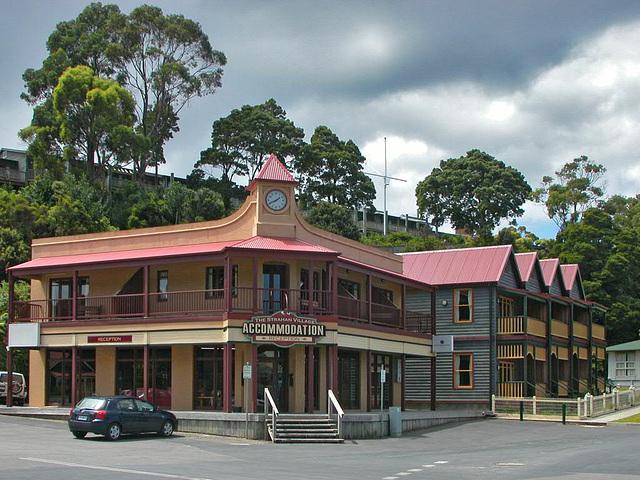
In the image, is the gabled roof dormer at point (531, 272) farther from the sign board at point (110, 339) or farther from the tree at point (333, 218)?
the tree at point (333, 218)

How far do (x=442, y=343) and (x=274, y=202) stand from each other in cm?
1138

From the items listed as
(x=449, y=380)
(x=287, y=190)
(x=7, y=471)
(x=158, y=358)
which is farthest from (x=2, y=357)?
(x=7, y=471)

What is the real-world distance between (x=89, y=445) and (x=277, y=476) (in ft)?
27.7

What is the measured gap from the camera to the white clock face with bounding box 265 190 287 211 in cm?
3434

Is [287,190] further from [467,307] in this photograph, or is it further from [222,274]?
[467,307]

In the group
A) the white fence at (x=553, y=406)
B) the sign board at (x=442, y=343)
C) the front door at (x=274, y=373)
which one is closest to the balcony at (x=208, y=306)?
the front door at (x=274, y=373)

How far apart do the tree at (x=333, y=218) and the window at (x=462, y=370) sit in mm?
30994

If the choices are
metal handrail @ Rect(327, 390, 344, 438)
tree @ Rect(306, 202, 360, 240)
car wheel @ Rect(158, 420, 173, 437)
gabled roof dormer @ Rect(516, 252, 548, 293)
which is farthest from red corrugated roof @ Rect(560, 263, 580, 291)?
car wheel @ Rect(158, 420, 173, 437)

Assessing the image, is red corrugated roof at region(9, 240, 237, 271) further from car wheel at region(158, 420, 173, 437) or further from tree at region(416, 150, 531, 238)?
tree at region(416, 150, 531, 238)

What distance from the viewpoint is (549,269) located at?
167ft

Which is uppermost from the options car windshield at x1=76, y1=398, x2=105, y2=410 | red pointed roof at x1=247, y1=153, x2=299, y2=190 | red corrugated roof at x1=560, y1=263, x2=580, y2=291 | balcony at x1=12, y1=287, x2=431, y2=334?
red pointed roof at x1=247, y1=153, x2=299, y2=190

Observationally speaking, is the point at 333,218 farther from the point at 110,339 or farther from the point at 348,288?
the point at 110,339

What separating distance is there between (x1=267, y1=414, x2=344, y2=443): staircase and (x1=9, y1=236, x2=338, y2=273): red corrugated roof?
5.90 m

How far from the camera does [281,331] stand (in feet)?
103
